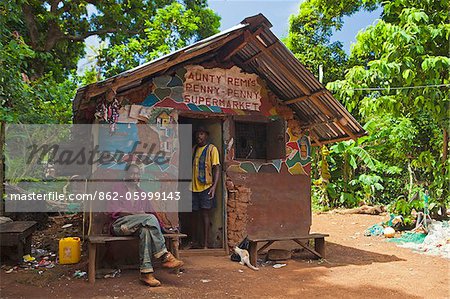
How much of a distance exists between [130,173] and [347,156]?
920cm

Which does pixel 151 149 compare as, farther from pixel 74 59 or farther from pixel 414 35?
pixel 74 59

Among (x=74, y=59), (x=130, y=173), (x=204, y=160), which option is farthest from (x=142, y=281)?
(x=74, y=59)

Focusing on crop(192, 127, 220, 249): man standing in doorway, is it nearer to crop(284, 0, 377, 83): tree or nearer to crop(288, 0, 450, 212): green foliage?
crop(288, 0, 450, 212): green foliage

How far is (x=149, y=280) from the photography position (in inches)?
192

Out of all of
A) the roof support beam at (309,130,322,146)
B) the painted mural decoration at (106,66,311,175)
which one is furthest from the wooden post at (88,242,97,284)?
the roof support beam at (309,130,322,146)

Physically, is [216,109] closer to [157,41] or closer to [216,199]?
[216,199]

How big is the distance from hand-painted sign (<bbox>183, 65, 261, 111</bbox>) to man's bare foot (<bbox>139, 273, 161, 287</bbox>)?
2.82 metres

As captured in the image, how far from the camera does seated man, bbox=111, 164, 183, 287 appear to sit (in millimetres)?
4918

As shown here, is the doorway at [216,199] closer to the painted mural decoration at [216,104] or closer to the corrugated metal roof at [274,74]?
the painted mural decoration at [216,104]

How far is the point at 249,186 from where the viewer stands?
6949mm

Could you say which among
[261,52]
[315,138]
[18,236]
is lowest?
[18,236]

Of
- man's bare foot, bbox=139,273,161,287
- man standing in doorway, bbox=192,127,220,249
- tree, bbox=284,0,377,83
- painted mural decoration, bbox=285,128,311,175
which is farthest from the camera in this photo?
tree, bbox=284,0,377,83

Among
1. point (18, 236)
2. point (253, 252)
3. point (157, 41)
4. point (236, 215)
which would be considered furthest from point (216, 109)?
point (157, 41)

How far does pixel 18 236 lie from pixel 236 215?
3224 millimetres
